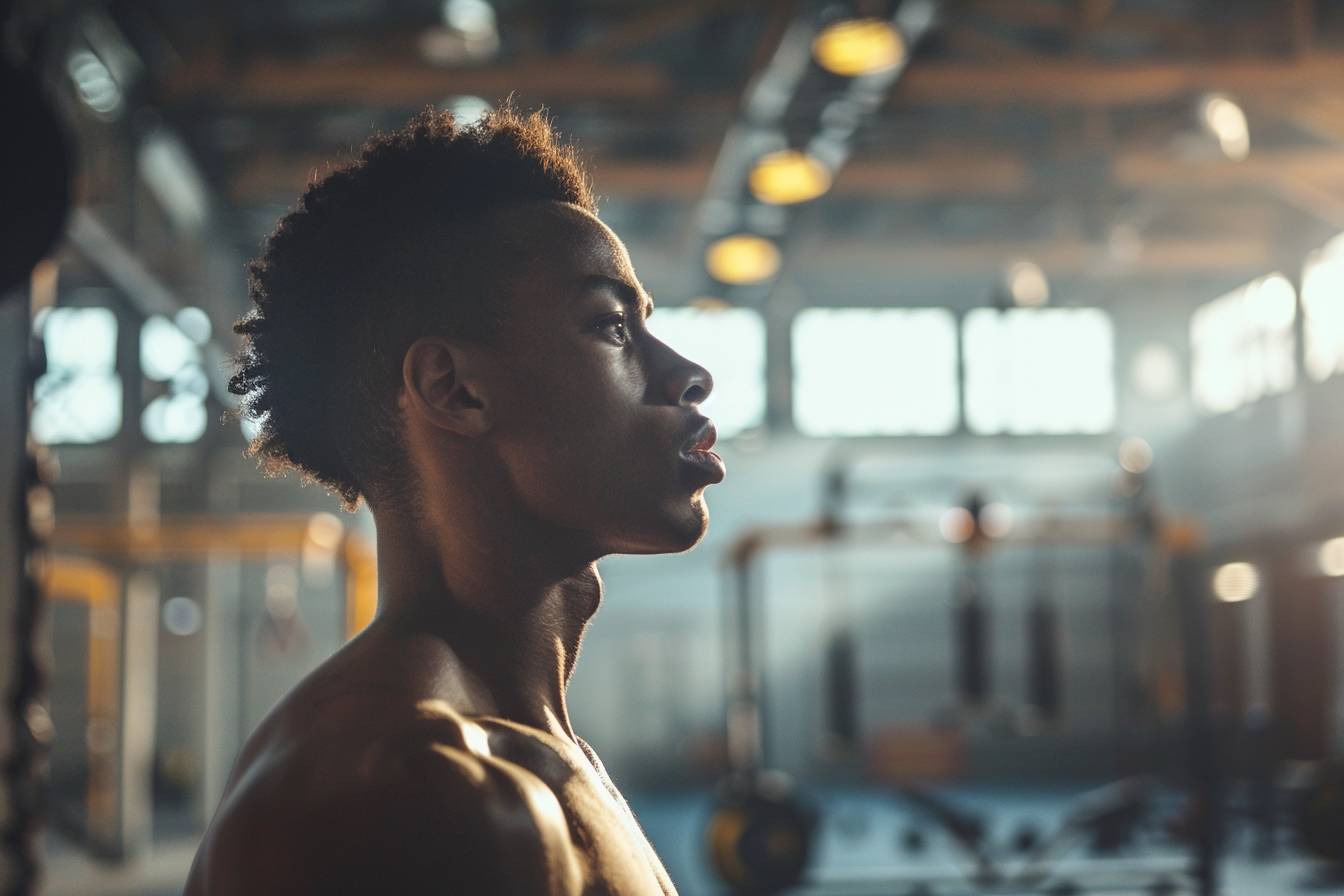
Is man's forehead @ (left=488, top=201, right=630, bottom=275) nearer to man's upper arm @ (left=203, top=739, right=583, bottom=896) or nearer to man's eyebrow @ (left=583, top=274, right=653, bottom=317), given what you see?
man's eyebrow @ (left=583, top=274, right=653, bottom=317)

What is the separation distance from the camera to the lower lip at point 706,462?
76 cm

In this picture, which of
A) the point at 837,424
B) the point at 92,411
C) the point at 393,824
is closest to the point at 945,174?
the point at 837,424

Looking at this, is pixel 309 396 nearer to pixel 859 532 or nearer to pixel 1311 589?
pixel 859 532

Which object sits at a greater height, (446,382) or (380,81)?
(380,81)

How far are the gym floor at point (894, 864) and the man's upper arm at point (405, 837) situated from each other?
567 centimetres

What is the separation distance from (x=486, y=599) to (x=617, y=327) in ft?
0.54

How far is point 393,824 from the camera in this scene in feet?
1.86

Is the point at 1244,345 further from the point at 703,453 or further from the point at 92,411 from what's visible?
the point at 703,453

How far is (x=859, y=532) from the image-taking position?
682 centimetres

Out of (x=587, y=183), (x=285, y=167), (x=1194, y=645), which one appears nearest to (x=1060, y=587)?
(x=1194, y=645)

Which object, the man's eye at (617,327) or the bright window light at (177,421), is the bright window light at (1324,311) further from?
the man's eye at (617,327)

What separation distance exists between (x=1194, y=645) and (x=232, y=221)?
23.6 ft

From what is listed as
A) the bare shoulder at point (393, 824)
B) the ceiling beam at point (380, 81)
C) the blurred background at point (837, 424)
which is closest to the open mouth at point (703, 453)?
the bare shoulder at point (393, 824)

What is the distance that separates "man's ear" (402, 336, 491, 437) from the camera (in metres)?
0.73
